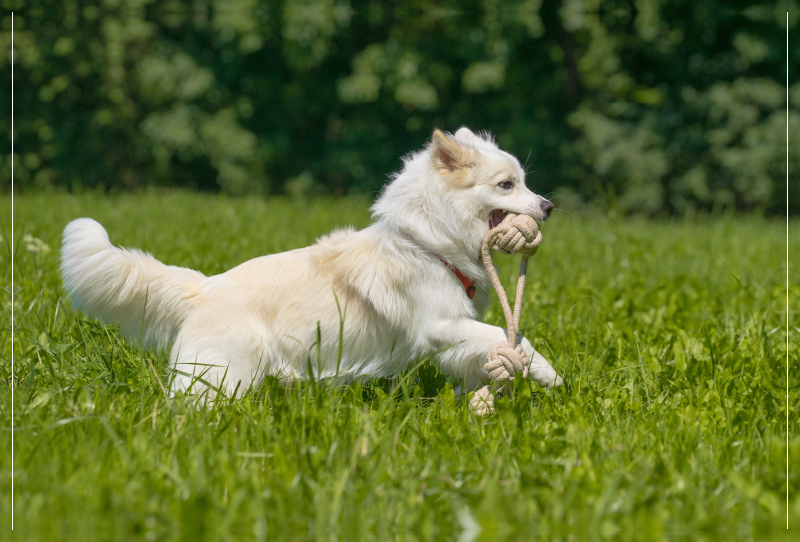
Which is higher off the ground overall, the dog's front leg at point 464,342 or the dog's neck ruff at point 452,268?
the dog's neck ruff at point 452,268

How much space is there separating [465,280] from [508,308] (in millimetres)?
205

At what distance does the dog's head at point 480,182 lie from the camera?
8.75 ft

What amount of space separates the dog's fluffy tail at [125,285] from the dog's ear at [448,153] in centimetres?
103

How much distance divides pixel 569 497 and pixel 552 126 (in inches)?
620

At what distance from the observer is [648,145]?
15.7 m

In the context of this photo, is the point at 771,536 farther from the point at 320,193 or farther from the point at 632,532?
the point at 320,193

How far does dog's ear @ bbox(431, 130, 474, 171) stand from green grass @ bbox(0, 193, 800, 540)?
840 mm

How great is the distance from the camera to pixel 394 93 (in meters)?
15.9

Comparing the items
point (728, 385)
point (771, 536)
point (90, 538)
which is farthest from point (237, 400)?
point (728, 385)

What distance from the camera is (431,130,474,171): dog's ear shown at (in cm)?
265

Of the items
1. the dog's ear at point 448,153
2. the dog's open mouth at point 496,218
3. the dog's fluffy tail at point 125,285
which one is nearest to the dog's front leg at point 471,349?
the dog's open mouth at point 496,218

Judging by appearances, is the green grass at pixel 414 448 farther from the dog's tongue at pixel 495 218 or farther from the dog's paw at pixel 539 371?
the dog's tongue at pixel 495 218

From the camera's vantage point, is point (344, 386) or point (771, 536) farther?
point (344, 386)

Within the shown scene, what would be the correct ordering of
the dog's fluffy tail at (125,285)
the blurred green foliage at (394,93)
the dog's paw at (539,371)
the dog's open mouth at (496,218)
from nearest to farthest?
the dog's fluffy tail at (125,285)
the dog's paw at (539,371)
the dog's open mouth at (496,218)
the blurred green foliage at (394,93)
